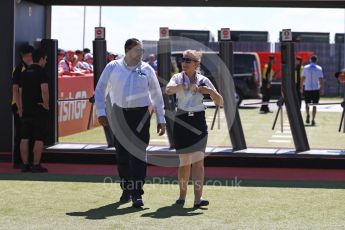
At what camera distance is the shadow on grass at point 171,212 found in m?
7.84

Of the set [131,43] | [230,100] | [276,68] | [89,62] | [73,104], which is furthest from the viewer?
[276,68]

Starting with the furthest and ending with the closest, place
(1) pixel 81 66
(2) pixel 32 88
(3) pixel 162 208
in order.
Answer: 1. (1) pixel 81 66
2. (2) pixel 32 88
3. (3) pixel 162 208

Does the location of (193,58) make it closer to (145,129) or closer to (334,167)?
(145,129)

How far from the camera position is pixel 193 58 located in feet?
27.1

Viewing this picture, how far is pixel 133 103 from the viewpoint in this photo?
8500mm

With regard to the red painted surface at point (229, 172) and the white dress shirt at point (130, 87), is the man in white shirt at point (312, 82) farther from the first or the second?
the white dress shirt at point (130, 87)

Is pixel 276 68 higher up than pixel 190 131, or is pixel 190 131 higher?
pixel 276 68

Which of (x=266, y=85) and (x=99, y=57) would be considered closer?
(x=99, y=57)

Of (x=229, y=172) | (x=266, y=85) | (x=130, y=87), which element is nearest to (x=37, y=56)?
(x=130, y=87)

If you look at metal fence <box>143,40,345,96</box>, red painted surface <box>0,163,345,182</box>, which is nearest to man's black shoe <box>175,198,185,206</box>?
red painted surface <box>0,163,345,182</box>

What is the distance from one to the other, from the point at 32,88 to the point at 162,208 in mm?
3579

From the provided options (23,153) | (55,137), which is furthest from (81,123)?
(23,153)

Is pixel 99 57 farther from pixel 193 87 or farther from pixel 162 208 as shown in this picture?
pixel 162 208

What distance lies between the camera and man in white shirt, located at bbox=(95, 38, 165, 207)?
8.48 metres
